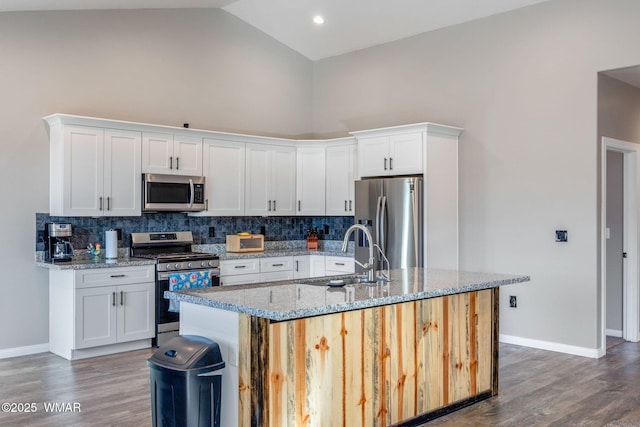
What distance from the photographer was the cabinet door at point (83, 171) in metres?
5.31

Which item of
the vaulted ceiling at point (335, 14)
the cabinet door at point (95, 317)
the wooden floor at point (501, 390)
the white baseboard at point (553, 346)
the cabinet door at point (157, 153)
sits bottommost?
the wooden floor at point (501, 390)

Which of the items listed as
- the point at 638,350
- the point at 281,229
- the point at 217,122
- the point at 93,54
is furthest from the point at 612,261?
the point at 93,54

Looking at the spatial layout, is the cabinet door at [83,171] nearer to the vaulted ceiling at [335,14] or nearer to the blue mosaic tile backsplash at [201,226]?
the blue mosaic tile backsplash at [201,226]

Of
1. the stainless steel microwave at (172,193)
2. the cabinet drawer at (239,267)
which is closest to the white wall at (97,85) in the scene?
the stainless steel microwave at (172,193)

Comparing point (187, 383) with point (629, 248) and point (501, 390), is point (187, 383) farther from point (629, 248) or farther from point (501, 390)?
point (629, 248)

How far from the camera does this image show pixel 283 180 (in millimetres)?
7090

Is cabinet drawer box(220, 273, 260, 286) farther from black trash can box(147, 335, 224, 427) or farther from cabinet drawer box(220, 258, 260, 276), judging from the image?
black trash can box(147, 335, 224, 427)

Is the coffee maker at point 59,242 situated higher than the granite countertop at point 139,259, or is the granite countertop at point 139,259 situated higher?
the coffee maker at point 59,242

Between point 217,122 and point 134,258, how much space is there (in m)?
1.96

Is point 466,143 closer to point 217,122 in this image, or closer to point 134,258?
point 217,122

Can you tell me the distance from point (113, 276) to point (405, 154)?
3.17m

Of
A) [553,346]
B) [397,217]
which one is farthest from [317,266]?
[553,346]

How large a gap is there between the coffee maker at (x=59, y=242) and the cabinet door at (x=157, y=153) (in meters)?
0.95

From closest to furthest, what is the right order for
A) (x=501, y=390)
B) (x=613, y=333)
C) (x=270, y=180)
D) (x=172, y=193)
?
1. (x=501, y=390)
2. (x=172, y=193)
3. (x=613, y=333)
4. (x=270, y=180)
